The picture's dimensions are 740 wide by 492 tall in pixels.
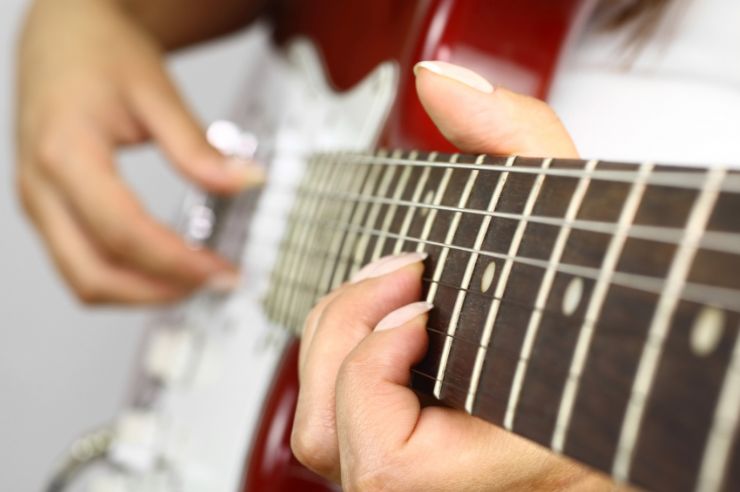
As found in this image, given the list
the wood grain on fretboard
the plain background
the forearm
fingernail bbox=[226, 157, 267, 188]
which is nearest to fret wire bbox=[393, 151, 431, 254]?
the wood grain on fretboard

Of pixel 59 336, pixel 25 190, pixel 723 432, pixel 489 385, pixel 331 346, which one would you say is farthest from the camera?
pixel 59 336

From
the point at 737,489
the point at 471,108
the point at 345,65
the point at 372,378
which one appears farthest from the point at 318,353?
the point at 345,65

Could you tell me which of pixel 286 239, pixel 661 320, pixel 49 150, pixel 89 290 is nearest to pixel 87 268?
pixel 89 290

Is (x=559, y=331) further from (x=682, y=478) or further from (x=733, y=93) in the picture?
(x=733, y=93)

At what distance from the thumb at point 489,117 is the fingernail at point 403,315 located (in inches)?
3.8

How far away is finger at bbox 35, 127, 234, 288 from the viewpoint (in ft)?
2.70

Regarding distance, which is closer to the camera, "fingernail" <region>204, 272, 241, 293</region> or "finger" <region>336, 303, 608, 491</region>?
"finger" <region>336, 303, 608, 491</region>

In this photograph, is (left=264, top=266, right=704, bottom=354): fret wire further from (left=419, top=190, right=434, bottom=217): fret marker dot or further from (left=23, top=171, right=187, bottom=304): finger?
(left=23, top=171, right=187, bottom=304): finger

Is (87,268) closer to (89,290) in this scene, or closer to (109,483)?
(89,290)

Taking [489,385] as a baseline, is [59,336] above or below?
below

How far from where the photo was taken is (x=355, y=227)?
545mm

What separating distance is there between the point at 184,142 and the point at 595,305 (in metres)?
0.62

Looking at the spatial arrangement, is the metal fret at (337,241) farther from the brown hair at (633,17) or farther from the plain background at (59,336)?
the plain background at (59,336)

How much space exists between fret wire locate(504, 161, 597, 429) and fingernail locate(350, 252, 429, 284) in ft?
0.34
